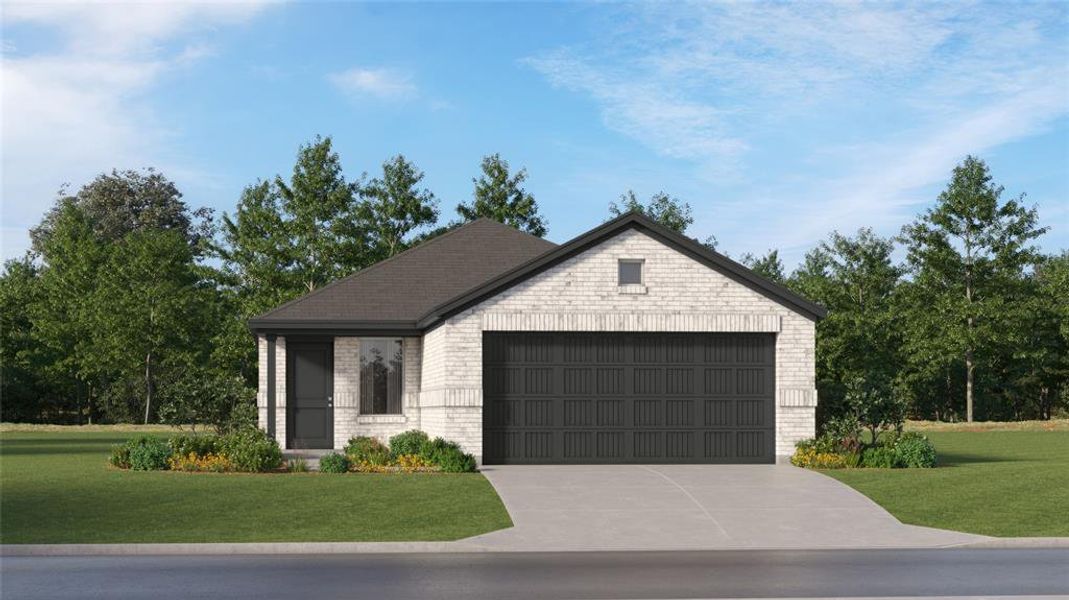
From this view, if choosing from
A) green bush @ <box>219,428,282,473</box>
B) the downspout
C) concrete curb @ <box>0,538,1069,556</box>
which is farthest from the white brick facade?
concrete curb @ <box>0,538,1069,556</box>

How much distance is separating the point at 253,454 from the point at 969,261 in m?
41.3

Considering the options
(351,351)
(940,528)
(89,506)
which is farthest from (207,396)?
(940,528)

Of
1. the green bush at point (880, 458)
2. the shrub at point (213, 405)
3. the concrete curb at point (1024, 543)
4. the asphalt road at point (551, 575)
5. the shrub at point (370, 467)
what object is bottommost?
the concrete curb at point (1024, 543)

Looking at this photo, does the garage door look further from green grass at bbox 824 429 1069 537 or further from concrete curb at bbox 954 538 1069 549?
concrete curb at bbox 954 538 1069 549

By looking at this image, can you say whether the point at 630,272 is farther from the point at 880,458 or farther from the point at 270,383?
the point at 270,383

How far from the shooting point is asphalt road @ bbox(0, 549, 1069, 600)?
13.1 m

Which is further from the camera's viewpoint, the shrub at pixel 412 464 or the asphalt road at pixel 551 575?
the shrub at pixel 412 464

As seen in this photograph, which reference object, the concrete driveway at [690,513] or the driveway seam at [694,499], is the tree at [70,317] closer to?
the driveway seam at [694,499]

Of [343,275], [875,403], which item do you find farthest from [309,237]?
[875,403]

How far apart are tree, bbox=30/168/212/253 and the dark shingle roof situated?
217ft

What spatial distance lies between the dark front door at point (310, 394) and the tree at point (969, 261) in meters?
33.4

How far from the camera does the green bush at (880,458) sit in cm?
2578

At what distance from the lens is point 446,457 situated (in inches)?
1001

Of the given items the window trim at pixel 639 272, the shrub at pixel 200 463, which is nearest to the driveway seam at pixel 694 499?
the window trim at pixel 639 272
